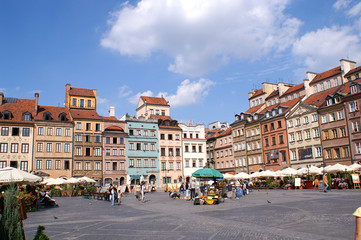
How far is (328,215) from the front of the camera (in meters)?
14.4

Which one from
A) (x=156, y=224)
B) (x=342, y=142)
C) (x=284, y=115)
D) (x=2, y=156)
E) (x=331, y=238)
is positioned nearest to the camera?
(x=331, y=238)

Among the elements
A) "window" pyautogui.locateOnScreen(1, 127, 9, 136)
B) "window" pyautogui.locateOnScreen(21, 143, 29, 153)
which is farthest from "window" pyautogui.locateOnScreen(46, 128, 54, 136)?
"window" pyautogui.locateOnScreen(1, 127, 9, 136)

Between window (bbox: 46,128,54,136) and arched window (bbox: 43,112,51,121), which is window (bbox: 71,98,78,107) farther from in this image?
window (bbox: 46,128,54,136)

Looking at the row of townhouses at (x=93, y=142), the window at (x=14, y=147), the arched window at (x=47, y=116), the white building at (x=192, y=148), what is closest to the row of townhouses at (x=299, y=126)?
the white building at (x=192, y=148)

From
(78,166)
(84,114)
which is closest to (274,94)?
(84,114)

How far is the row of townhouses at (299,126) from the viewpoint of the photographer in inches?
1786

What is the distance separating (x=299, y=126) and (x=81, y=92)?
39964mm

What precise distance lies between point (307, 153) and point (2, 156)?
153 feet

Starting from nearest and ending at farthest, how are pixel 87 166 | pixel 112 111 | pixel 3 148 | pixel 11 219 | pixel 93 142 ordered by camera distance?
pixel 11 219, pixel 3 148, pixel 87 166, pixel 93 142, pixel 112 111

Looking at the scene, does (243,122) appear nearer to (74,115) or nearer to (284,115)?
(284,115)

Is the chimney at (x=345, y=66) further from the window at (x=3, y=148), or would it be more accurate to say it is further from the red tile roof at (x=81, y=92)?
the window at (x=3, y=148)

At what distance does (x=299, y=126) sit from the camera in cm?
5306

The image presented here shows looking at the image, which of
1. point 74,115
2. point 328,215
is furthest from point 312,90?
point 328,215

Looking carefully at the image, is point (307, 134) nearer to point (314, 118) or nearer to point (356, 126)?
point (314, 118)
